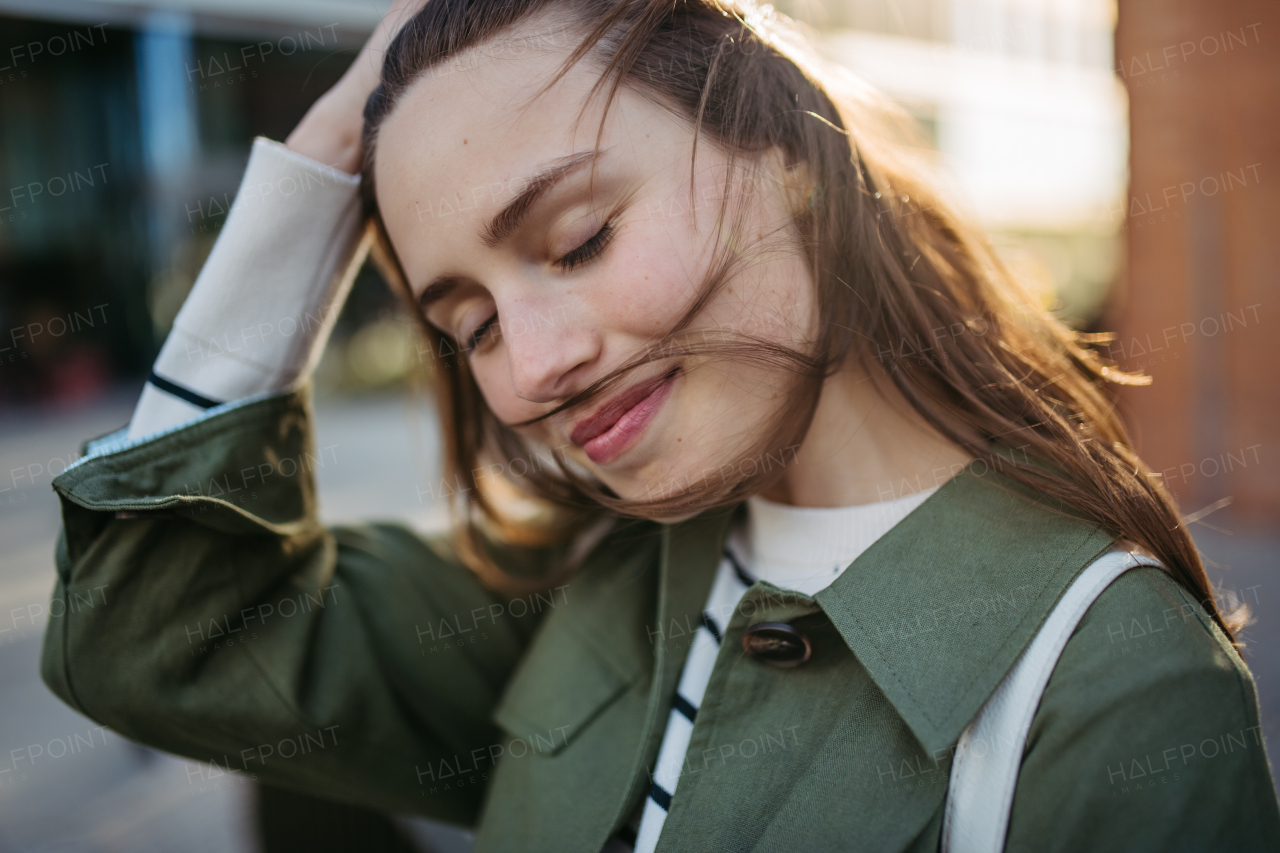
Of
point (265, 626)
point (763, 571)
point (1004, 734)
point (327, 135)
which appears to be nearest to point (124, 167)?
point (327, 135)

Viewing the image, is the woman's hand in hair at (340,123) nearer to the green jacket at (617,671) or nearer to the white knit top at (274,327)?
the white knit top at (274,327)

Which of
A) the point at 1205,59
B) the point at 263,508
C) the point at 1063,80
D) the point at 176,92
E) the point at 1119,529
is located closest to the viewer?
the point at 1119,529

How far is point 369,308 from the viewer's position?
12.2 metres

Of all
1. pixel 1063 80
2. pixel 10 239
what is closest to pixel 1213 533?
pixel 10 239

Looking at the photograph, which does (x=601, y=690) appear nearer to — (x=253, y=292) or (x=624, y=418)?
(x=624, y=418)

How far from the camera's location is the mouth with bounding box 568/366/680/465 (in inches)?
45.6

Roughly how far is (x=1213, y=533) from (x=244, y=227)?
15.3ft

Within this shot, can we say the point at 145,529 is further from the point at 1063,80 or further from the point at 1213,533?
the point at 1063,80

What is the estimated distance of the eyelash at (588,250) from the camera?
1.12 meters

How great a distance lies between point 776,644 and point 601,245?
0.64 meters

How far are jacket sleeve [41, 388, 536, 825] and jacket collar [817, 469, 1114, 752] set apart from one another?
2.95 ft

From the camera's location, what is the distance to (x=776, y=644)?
45.6 inches

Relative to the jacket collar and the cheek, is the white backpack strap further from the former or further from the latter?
the cheek

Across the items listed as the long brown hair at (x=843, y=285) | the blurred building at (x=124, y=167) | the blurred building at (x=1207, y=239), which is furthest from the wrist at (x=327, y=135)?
the blurred building at (x=124, y=167)
